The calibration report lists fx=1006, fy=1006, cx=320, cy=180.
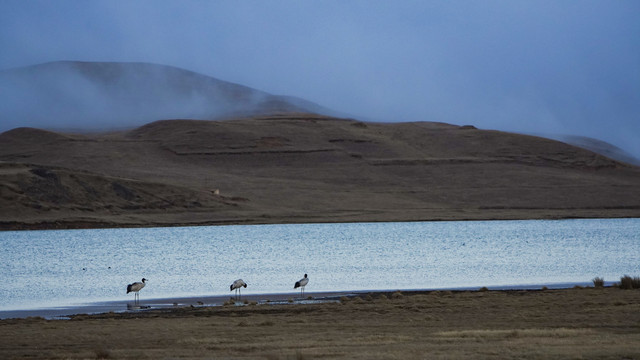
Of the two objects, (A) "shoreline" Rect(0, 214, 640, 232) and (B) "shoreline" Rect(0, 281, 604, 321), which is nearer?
(B) "shoreline" Rect(0, 281, 604, 321)

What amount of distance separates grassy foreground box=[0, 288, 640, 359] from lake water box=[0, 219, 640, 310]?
19.6ft

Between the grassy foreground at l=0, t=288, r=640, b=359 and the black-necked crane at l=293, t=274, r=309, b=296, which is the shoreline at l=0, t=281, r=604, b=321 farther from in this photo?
the grassy foreground at l=0, t=288, r=640, b=359

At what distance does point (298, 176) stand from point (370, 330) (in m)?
94.2

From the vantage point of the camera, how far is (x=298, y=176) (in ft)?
368

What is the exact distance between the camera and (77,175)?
88.8 meters

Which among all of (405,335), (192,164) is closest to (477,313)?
(405,335)

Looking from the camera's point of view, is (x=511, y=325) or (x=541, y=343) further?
(x=511, y=325)

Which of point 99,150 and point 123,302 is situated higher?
point 99,150

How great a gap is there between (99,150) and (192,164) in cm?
1115

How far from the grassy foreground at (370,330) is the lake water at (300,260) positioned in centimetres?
596

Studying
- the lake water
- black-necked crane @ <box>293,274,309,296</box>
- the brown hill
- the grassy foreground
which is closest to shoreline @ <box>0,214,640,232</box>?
the brown hill

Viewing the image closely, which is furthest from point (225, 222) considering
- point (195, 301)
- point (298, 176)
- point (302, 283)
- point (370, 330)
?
point (370, 330)

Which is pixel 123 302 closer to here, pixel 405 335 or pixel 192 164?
pixel 405 335

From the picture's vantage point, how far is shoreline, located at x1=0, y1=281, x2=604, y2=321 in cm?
2426
